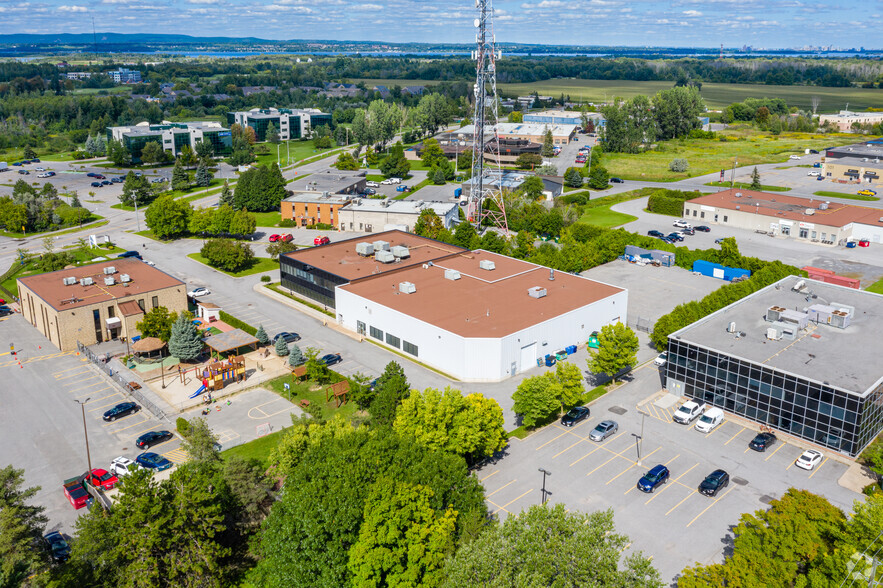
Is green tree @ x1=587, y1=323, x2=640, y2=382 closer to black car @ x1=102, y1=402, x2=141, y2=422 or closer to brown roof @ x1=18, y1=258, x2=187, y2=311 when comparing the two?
black car @ x1=102, y1=402, x2=141, y2=422

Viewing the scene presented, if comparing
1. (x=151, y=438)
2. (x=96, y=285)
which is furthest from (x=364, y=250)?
(x=151, y=438)

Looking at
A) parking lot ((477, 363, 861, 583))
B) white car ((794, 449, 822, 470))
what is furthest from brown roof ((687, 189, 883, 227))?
white car ((794, 449, 822, 470))

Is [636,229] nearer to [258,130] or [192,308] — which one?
[192,308]

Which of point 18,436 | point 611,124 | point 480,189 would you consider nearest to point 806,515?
point 18,436

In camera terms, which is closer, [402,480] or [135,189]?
[402,480]

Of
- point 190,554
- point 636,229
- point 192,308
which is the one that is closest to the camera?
point 190,554

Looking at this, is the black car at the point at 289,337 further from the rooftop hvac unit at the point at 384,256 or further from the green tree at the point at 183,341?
the rooftop hvac unit at the point at 384,256
